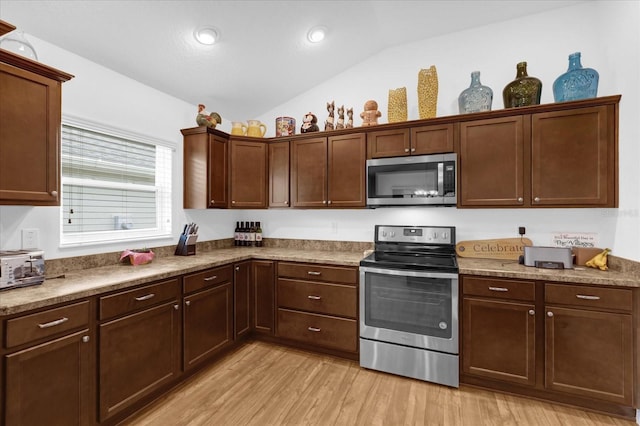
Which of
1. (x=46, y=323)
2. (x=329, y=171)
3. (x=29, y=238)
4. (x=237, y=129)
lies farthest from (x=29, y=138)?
(x=329, y=171)

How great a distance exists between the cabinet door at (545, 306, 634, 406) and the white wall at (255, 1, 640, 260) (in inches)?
21.8

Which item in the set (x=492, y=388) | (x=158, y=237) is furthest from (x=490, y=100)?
(x=158, y=237)

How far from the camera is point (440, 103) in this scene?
2926 mm

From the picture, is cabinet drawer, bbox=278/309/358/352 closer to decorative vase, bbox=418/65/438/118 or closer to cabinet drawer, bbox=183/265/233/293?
cabinet drawer, bbox=183/265/233/293

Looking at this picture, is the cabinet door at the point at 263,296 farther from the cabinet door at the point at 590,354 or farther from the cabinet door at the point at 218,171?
the cabinet door at the point at 590,354

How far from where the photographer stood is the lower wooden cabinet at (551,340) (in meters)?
1.91

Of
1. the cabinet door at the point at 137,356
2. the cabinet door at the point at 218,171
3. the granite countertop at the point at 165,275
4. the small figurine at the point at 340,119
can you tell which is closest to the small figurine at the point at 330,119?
the small figurine at the point at 340,119

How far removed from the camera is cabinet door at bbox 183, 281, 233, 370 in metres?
2.33

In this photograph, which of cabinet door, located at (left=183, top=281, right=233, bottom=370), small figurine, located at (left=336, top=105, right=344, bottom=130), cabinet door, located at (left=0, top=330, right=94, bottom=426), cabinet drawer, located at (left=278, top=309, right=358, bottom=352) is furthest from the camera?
small figurine, located at (left=336, top=105, right=344, bottom=130)

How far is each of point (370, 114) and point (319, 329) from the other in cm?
217

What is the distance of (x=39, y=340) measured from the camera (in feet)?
4.87

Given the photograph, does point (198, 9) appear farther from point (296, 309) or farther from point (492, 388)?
point (492, 388)

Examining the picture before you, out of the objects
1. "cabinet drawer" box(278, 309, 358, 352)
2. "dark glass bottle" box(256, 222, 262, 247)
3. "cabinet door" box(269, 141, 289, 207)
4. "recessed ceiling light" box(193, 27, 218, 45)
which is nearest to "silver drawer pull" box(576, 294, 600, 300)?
"cabinet drawer" box(278, 309, 358, 352)

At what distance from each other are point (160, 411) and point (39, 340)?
0.95 meters
